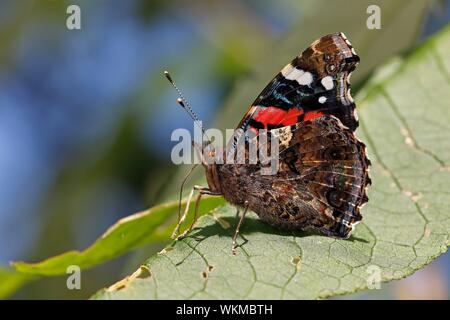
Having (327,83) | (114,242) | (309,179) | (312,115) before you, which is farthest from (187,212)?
(327,83)

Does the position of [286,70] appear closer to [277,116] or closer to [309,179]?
[277,116]

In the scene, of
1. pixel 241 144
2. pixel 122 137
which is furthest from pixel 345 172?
pixel 122 137

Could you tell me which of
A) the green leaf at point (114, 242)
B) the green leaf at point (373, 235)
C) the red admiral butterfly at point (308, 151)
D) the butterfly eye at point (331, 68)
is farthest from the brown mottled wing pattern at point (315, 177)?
the green leaf at point (114, 242)

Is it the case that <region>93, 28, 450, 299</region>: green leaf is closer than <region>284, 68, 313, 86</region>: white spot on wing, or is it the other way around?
<region>93, 28, 450, 299</region>: green leaf

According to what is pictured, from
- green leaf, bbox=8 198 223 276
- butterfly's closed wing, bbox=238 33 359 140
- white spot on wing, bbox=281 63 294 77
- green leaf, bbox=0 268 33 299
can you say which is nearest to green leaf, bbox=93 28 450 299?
green leaf, bbox=8 198 223 276

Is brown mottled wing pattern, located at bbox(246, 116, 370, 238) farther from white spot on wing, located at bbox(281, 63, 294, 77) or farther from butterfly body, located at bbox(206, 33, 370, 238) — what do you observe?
white spot on wing, located at bbox(281, 63, 294, 77)
